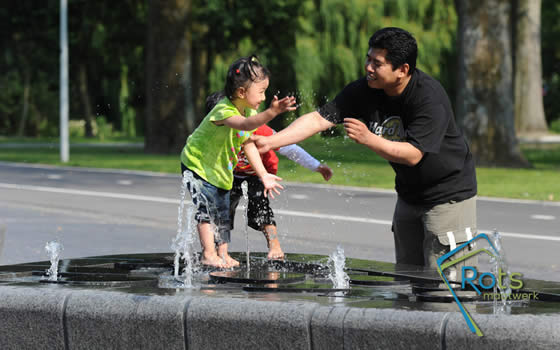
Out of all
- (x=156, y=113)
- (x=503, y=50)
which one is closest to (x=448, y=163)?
(x=503, y=50)

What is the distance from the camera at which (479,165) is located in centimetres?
2059

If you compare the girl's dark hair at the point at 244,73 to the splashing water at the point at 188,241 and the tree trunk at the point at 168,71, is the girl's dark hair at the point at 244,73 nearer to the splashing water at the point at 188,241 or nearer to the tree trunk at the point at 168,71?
the splashing water at the point at 188,241

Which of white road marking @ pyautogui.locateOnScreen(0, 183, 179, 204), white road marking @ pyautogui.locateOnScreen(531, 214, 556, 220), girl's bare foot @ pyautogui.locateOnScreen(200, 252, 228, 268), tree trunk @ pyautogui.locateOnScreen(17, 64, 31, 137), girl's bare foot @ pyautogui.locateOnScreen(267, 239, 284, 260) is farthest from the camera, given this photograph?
tree trunk @ pyautogui.locateOnScreen(17, 64, 31, 137)

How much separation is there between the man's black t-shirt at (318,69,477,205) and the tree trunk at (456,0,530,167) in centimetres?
1573

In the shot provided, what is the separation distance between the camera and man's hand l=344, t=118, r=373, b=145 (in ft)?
13.9

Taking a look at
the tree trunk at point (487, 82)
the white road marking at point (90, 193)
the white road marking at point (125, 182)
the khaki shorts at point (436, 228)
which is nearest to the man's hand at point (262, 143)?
the khaki shorts at point (436, 228)

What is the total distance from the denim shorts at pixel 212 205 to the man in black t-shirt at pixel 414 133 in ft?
2.71

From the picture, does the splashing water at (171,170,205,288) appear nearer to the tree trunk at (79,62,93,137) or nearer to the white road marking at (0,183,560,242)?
the white road marking at (0,183,560,242)

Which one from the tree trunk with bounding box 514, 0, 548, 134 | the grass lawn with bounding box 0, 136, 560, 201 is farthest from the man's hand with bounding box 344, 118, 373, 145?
the tree trunk with bounding box 514, 0, 548, 134

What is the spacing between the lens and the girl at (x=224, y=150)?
5.43 m

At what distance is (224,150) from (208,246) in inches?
22.3

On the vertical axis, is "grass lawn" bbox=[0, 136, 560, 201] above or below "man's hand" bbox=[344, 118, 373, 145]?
above

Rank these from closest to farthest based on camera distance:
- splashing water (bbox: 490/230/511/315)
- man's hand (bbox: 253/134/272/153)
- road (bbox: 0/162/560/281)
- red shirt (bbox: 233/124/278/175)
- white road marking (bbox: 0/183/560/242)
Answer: splashing water (bbox: 490/230/511/315), man's hand (bbox: 253/134/272/153), red shirt (bbox: 233/124/278/175), road (bbox: 0/162/560/281), white road marking (bbox: 0/183/560/242)

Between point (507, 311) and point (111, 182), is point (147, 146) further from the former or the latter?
point (507, 311)
